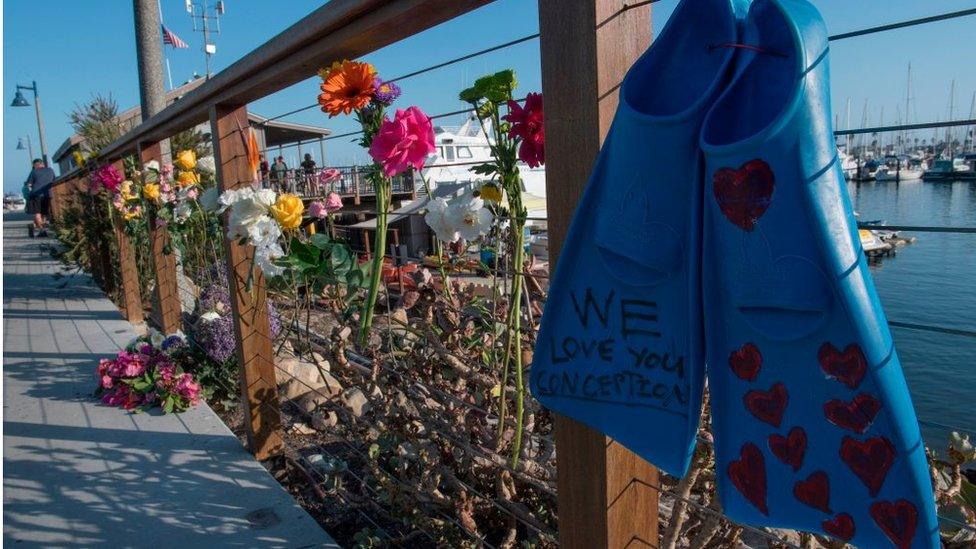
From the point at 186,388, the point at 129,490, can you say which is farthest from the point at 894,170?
the point at 186,388

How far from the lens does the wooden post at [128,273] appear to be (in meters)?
5.03

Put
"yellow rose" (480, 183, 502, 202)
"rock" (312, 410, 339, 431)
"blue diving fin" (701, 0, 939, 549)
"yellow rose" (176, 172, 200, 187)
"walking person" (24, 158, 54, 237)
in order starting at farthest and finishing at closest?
1. "walking person" (24, 158, 54, 237)
2. "yellow rose" (176, 172, 200, 187)
3. "rock" (312, 410, 339, 431)
4. "yellow rose" (480, 183, 502, 202)
5. "blue diving fin" (701, 0, 939, 549)

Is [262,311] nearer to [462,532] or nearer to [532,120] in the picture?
[462,532]

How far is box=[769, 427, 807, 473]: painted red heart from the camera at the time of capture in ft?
2.34

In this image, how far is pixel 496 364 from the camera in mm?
1747

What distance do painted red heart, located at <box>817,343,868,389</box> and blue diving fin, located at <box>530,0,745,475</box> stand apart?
0.14 m

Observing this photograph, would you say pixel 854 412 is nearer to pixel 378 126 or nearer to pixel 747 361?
pixel 747 361

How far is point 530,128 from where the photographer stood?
1.21 metres

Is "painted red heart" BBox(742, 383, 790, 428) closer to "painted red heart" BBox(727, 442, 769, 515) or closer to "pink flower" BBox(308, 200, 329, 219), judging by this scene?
"painted red heart" BBox(727, 442, 769, 515)

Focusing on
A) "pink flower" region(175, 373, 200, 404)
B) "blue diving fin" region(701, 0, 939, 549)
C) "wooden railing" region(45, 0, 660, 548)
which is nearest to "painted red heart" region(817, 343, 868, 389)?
"blue diving fin" region(701, 0, 939, 549)

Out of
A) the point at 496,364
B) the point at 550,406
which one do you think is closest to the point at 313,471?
the point at 496,364

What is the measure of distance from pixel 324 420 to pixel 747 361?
2372 mm

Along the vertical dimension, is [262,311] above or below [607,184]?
below

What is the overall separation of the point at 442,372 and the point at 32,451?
2.03 meters
